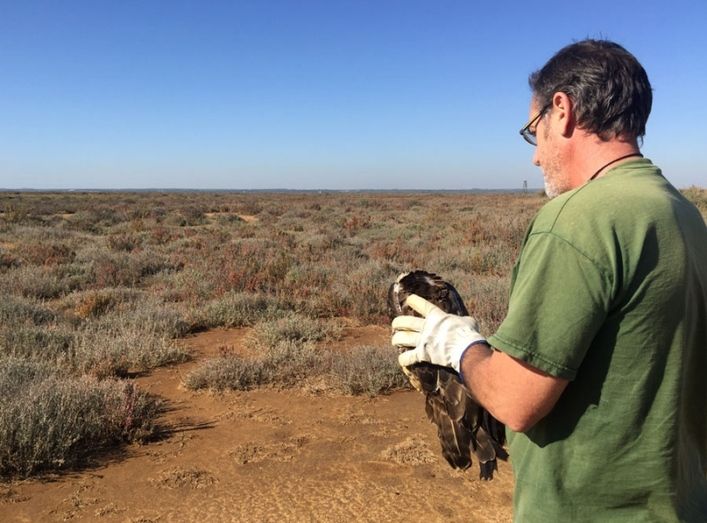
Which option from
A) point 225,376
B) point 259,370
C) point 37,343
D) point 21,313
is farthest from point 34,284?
point 259,370

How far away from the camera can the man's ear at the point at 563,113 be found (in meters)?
1.39

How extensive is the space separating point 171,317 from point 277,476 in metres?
4.21

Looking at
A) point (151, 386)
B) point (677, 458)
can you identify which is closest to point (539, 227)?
point (677, 458)

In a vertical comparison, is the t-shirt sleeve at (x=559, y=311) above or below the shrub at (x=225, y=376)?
above

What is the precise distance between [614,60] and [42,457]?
13.8 feet

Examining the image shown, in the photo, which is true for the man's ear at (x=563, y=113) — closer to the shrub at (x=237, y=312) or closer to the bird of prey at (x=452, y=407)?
the bird of prey at (x=452, y=407)

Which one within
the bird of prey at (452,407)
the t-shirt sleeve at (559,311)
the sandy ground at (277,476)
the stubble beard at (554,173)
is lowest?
the sandy ground at (277,476)

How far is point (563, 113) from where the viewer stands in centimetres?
140

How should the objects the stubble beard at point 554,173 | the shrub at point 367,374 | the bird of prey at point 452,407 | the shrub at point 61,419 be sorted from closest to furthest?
the stubble beard at point 554,173 → the bird of prey at point 452,407 → the shrub at point 61,419 → the shrub at point 367,374

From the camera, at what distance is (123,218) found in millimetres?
26922

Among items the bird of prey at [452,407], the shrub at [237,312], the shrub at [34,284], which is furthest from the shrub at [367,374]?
the shrub at [34,284]

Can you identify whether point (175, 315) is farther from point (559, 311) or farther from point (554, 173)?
point (559, 311)

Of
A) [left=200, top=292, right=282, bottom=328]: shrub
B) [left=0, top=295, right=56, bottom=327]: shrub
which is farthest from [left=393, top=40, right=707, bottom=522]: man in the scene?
[left=0, top=295, right=56, bottom=327]: shrub

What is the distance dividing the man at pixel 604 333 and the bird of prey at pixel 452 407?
251mm
